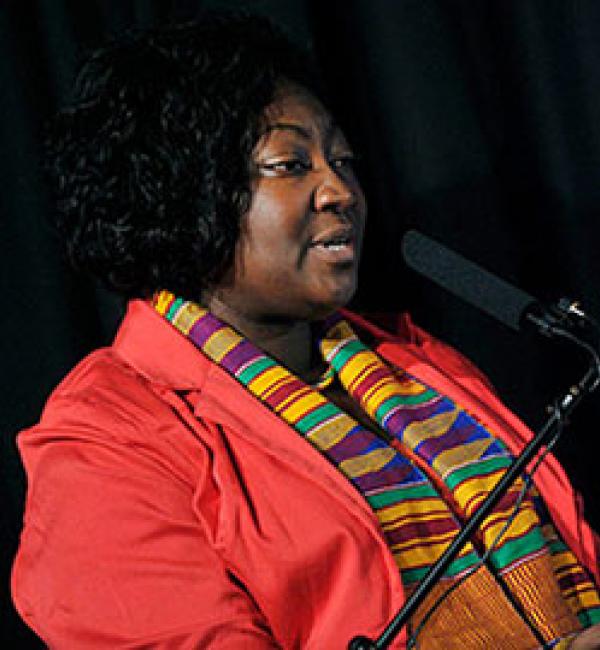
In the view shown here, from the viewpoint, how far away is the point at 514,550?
4.66ft

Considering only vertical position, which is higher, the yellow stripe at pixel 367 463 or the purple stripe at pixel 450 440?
the yellow stripe at pixel 367 463

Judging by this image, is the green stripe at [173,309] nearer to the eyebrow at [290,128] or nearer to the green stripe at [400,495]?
the eyebrow at [290,128]

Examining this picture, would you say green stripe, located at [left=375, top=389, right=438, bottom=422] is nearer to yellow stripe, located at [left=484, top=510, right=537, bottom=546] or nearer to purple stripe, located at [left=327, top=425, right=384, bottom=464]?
purple stripe, located at [left=327, top=425, right=384, bottom=464]

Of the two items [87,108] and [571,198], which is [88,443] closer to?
[87,108]

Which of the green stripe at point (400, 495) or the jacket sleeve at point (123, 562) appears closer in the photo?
the jacket sleeve at point (123, 562)

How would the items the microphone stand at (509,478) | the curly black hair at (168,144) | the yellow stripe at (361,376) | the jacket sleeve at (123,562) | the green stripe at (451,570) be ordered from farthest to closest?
the yellow stripe at (361,376), the curly black hair at (168,144), the green stripe at (451,570), the jacket sleeve at (123,562), the microphone stand at (509,478)

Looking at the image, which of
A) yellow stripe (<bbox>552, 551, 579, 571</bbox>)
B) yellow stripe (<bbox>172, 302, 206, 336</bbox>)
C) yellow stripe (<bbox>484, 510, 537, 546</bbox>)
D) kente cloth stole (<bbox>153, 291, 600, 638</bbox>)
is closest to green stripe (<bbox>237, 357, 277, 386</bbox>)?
kente cloth stole (<bbox>153, 291, 600, 638</bbox>)

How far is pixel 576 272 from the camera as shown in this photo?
1849 mm

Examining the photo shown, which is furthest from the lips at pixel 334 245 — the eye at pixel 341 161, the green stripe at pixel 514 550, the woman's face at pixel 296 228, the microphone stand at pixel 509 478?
the microphone stand at pixel 509 478

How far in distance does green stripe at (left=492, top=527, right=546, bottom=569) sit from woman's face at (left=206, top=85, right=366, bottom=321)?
0.38 meters

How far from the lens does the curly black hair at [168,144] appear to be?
1448 mm

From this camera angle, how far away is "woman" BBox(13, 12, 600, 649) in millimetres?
Result: 1261

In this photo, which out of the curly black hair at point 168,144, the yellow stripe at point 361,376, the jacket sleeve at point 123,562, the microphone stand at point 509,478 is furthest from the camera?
the yellow stripe at point 361,376

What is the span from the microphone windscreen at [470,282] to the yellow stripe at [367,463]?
1.22ft
